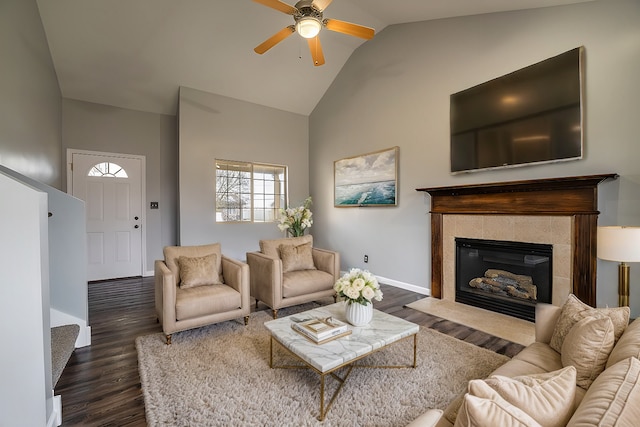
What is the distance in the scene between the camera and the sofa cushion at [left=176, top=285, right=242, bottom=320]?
8.64 ft

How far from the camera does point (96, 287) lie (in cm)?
455

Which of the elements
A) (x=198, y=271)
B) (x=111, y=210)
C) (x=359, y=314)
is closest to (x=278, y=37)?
(x=198, y=271)

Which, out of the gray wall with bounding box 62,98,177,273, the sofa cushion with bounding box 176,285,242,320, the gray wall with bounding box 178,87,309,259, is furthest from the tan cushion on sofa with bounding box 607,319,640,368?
the gray wall with bounding box 62,98,177,273

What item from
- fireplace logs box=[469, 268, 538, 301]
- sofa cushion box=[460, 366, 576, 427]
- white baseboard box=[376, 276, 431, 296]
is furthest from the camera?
white baseboard box=[376, 276, 431, 296]

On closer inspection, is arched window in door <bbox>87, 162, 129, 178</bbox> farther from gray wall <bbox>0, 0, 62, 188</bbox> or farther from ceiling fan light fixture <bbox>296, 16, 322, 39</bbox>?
ceiling fan light fixture <bbox>296, 16, 322, 39</bbox>

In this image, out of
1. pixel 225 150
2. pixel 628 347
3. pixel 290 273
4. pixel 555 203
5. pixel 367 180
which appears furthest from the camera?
pixel 225 150

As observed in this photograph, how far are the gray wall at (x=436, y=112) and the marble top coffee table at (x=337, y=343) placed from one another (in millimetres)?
2103

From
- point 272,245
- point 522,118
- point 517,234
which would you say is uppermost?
point 522,118

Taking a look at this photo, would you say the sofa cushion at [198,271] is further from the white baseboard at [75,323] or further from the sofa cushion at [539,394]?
the sofa cushion at [539,394]

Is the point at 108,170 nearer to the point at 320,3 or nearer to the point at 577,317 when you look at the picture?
the point at 320,3

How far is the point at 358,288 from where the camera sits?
6.87 ft

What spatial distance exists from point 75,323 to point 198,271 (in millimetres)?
1097

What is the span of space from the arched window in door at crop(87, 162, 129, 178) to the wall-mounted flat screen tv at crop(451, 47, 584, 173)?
5.39 meters

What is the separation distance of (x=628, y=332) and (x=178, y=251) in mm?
3437
